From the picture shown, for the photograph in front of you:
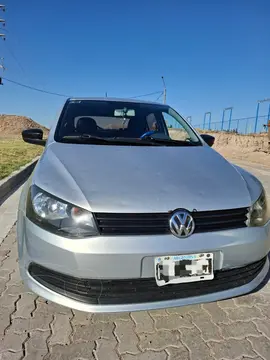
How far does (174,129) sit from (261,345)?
2174 millimetres

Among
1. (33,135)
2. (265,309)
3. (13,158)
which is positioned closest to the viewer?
(265,309)

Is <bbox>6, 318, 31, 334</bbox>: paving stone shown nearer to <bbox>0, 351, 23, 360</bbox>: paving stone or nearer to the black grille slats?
<bbox>0, 351, 23, 360</bbox>: paving stone

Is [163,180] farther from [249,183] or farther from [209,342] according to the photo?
[209,342]

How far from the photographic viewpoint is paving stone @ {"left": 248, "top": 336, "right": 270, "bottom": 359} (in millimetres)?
1770

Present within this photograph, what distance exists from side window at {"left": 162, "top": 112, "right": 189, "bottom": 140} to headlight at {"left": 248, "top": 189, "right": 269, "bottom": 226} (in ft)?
4.05

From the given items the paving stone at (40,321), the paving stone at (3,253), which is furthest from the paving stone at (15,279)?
the paving stone at (40,321)

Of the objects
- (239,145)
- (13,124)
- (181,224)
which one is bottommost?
(13,124)

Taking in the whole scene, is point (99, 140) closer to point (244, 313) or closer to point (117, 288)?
point (117, 288)

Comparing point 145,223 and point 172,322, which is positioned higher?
point 145,223

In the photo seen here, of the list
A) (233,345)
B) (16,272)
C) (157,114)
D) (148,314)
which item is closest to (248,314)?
(233,345)

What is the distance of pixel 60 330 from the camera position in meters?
1.90

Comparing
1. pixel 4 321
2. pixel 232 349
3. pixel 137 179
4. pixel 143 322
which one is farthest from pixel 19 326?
pixel 232 349

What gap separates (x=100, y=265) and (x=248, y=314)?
125 centimetres

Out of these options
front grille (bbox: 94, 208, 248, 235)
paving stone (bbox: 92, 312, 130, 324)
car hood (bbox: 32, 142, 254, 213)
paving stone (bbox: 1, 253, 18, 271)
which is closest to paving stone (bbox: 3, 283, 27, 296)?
paving stone (bbox: 1, 253, 18, 271)
